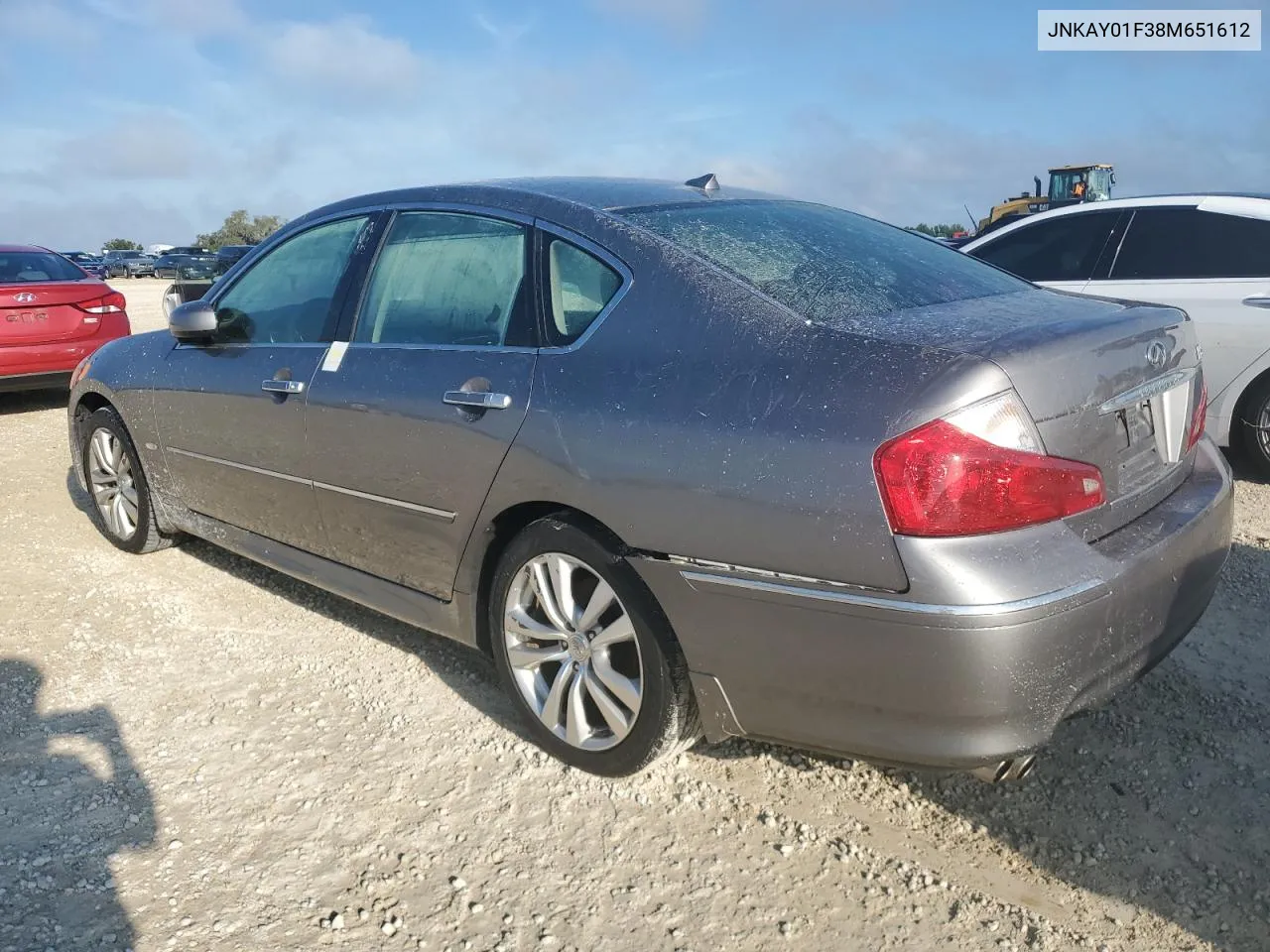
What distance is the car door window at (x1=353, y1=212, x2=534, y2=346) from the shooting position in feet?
10.1

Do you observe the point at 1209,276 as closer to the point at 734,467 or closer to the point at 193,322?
the point at 734,467

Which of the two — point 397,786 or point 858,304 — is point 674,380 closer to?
point 858,304

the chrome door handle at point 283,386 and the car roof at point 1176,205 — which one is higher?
the car roof at point 1176,205

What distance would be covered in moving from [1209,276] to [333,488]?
499 centimetres

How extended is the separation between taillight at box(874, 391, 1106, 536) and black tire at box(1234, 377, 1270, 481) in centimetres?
435

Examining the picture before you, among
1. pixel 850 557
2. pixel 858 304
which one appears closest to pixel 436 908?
pixel 850 557

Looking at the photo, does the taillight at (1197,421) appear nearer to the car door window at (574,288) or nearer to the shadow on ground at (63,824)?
the car door window at (574,288)

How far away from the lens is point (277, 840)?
8.83 feet

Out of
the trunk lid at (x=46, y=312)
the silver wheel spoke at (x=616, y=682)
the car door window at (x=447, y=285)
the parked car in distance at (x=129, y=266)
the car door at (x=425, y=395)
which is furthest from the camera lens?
the parked car in distance at (x=129, y=266)

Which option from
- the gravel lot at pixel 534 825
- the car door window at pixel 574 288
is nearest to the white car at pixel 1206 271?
the gravel lot at pixel 534 825

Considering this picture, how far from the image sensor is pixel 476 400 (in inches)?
115

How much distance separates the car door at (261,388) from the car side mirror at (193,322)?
7 centimetres

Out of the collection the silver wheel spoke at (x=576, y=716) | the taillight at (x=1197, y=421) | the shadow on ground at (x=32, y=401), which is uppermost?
the taillight at (x=1197, y=421)

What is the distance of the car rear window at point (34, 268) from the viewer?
28.9 ft
